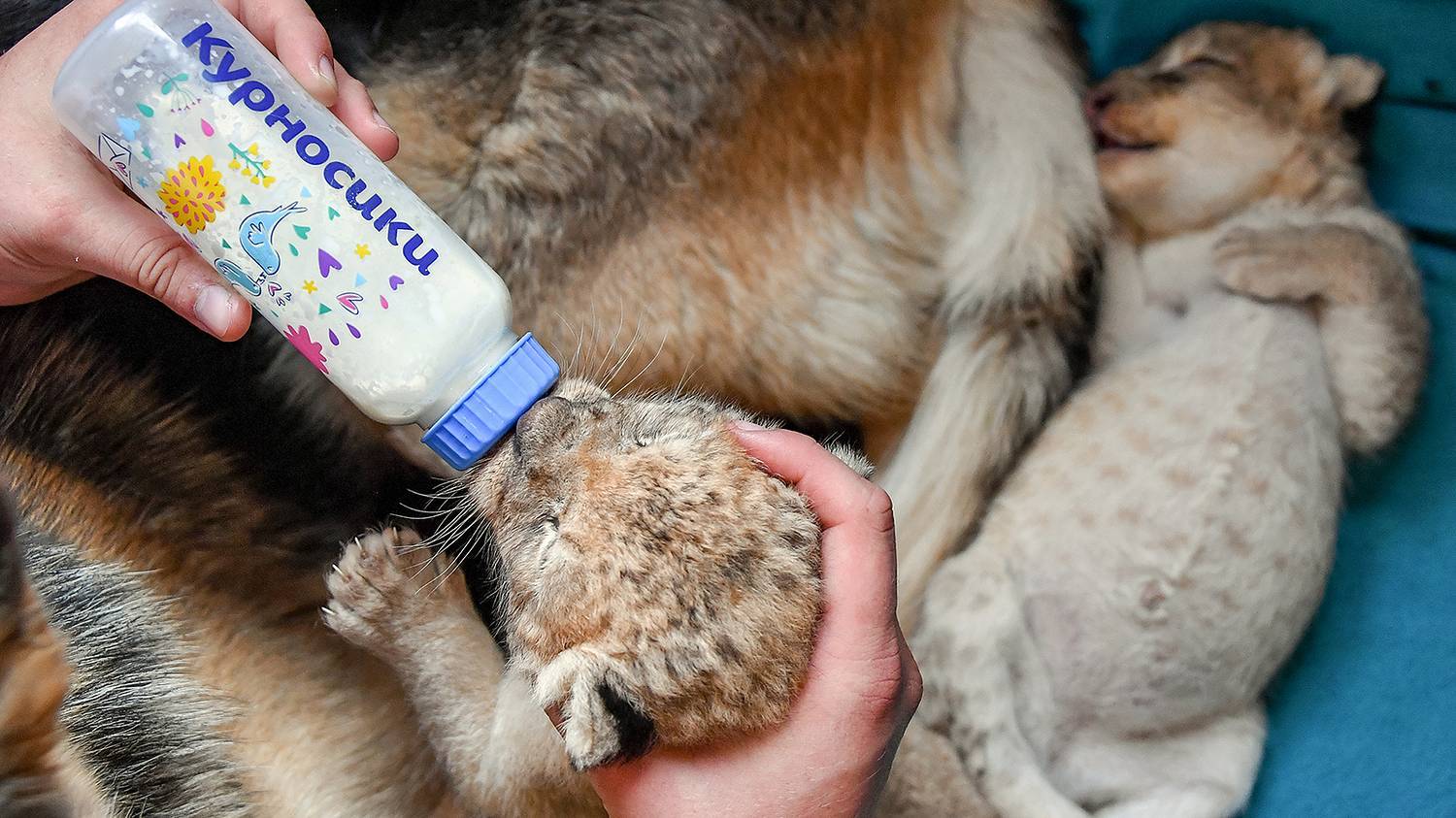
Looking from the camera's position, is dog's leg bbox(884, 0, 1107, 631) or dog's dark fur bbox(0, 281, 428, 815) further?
dog's leg bbox(884, 0, 1107, 631)

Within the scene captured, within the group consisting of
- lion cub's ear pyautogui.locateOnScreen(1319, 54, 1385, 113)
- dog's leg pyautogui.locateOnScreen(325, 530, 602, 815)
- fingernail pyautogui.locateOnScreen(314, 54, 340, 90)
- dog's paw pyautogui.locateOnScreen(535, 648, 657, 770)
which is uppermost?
fingernail pyautogui.locateOnScreen(314, 54, 340, 90)

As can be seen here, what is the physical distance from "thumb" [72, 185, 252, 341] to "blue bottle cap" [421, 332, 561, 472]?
0.22m

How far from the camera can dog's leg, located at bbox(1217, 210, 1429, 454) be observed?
1.22m

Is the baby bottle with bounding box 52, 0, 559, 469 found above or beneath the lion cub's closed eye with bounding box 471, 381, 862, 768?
above

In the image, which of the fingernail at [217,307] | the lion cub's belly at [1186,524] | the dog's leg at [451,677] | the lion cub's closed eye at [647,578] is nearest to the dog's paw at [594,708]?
the lion cub's closed eye at [647,578]

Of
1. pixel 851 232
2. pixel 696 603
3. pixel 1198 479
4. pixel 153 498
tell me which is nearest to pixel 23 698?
pixel 153 498

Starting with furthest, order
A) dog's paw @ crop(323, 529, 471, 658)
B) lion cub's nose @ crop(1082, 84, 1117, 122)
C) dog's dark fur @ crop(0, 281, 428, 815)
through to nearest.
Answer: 1. lion cub's nose @ crop(1082, 84, 1117, 122)
2. dog's paw @ crop(323, 529, 471, 658)
3. dog's dark fur @ crop(0, 281, 428, 815)

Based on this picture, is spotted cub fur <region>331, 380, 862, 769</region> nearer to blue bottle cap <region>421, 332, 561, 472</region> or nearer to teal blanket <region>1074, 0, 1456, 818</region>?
blue bottle cap <region>421, 332, 561, 472</region>

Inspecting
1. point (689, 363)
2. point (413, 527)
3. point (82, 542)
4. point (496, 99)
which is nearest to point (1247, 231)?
point (689, 363)

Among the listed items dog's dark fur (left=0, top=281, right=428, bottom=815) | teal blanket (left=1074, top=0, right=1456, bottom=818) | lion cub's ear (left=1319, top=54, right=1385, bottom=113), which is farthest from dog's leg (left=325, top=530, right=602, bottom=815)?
lion cub's ear (left=1319, top=54, right=1385, bottom=113)

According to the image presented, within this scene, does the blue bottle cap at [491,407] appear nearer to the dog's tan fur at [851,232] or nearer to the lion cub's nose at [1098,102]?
the dog's tan fur at [851,232]

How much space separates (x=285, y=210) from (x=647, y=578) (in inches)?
15.2

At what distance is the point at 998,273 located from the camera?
1.24 m

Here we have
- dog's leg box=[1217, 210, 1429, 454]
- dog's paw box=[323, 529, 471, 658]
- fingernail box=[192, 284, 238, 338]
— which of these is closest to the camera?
fingernail box=[192, 284, 238, 338]
